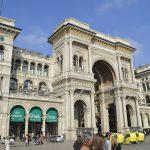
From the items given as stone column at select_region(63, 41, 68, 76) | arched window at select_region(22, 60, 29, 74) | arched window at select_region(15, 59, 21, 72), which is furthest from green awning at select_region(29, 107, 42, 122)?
arched window at select_region(15, 59, 21, 72)

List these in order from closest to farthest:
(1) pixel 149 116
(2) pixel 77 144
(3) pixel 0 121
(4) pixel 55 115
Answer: (2) pixel 77 144
(3) pixel 0 121
(4) pixel 55 115
(1) pixel 149 116

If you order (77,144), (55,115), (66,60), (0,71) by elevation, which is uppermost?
(66,60)

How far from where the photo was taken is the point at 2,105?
36344 mm

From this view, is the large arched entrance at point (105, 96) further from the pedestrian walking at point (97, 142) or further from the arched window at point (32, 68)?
the pedestrian walking at point (97, 142)

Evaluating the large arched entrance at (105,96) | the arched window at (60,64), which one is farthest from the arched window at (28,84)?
the large arched entrance at (105,96)

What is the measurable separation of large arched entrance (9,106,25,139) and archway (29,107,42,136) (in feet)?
4.77

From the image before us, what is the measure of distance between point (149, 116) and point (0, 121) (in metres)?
46.6

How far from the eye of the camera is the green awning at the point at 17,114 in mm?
37375

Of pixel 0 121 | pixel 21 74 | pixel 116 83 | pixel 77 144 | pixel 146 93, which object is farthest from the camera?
pixel 146 93

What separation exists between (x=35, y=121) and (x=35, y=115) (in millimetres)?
1038

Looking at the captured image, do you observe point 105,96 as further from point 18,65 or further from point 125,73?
point 18,65

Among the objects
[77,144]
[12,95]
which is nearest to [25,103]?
[12,95]

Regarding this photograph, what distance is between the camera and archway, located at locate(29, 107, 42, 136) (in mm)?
39656

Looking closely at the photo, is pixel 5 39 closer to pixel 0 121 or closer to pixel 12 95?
pixel 12 95
